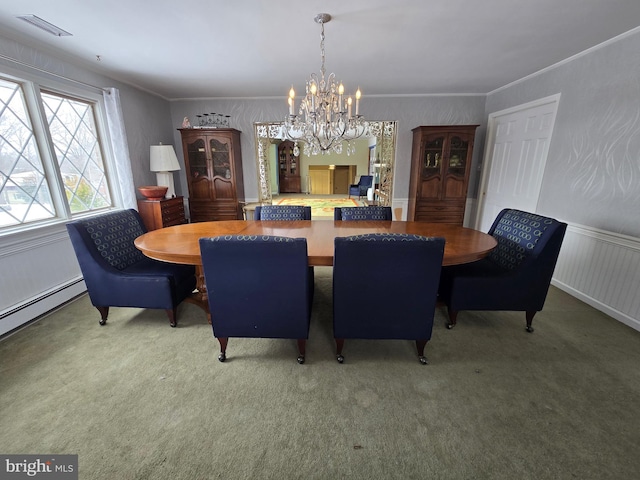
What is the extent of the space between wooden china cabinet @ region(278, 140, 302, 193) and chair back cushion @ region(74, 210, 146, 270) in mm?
8422

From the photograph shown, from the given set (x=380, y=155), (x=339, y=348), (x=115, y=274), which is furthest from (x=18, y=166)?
(x=380, y=155)

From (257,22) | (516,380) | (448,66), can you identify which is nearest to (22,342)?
(257,22)

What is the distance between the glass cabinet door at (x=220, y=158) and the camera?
4.04 meters

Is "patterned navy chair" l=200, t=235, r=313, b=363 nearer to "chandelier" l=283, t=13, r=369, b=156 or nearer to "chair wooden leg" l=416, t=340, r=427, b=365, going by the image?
"chair wooden leg" l=416, t=340, r=427, b=365

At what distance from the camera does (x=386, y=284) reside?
4.83 feet

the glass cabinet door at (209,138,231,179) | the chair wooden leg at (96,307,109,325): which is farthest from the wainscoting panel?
the glass cabinet door at (209,138,231,179)

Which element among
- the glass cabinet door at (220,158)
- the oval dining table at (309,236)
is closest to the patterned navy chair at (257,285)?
the oval dining table at (309,236)

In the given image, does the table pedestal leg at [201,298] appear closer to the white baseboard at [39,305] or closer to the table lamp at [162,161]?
the white baseboard at [39,305]

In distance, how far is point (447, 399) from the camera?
1.44 metres

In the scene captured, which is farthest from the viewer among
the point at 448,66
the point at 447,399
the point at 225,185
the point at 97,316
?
the point at 225,185

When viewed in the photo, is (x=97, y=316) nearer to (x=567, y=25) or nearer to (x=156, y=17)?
(x=156, y=17)

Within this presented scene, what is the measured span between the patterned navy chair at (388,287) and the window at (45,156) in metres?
2.77

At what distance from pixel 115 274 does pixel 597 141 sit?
4.09 meters

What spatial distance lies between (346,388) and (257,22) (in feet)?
8.31
